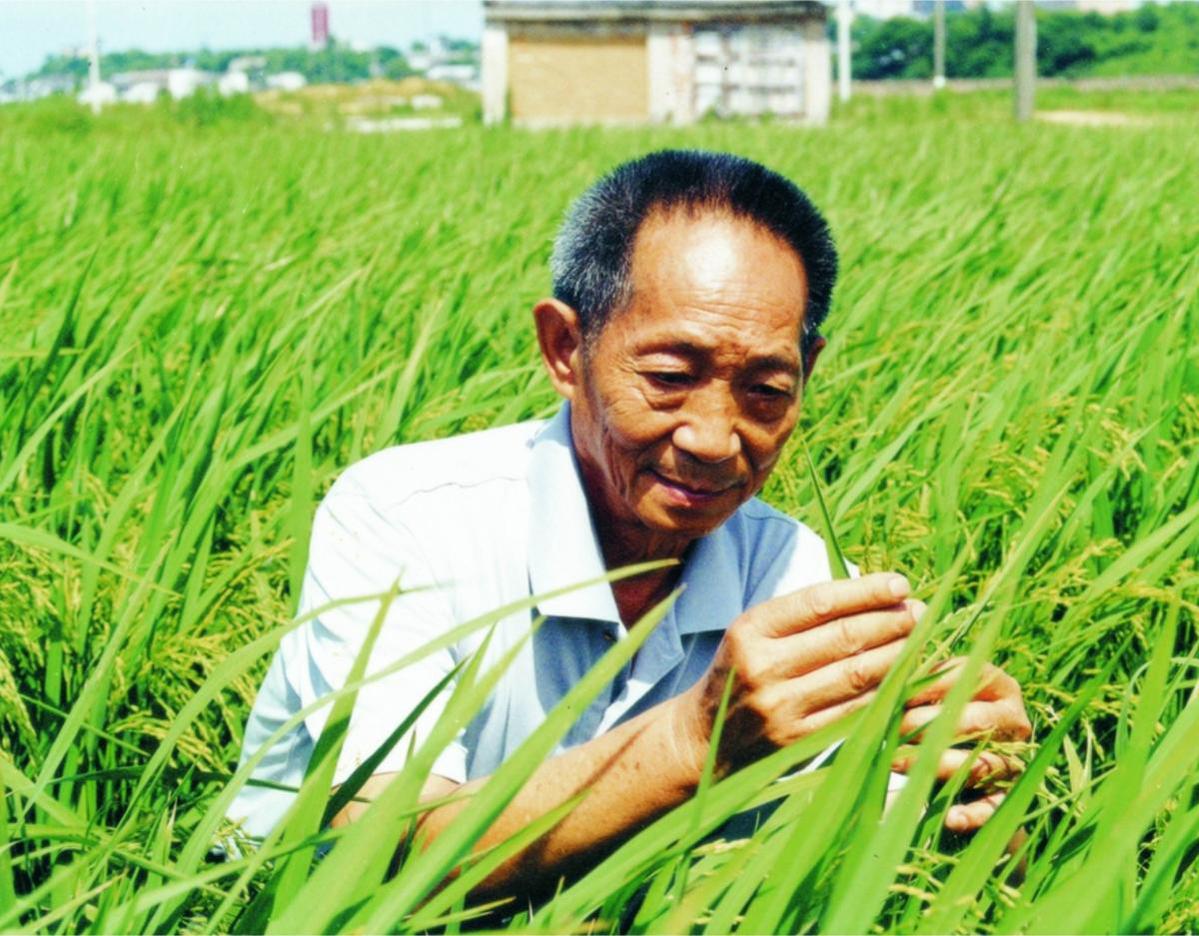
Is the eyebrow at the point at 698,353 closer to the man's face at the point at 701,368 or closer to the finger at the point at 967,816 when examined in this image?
the man's face at the point at 701,368

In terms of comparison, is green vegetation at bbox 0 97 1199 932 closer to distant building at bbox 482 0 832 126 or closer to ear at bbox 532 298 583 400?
ear at bbox 532 298 583 400

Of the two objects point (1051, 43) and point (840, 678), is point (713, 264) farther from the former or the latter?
point (1051, 43)

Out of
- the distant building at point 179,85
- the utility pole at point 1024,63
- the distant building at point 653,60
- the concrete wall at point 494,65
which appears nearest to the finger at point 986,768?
the utility pole at point 1024,63

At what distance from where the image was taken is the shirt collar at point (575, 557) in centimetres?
145

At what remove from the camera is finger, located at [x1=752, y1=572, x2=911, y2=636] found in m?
1.09

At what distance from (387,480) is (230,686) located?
33 cm

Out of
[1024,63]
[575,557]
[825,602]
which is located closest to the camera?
[825,602]

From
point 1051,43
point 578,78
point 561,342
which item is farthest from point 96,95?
point 1051,43

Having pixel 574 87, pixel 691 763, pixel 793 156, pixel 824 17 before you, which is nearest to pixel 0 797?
pixel 691 763

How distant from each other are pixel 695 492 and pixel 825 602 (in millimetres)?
309

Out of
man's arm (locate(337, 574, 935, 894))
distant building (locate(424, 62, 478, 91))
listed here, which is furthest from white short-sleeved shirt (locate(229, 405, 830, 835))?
distant building (locate(424, 62, 478, 91))

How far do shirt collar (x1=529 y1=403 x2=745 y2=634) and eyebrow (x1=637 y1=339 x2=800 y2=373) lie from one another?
16cm

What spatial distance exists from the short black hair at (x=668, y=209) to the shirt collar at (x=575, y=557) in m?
0.12

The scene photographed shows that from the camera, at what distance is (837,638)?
1.10 metres
